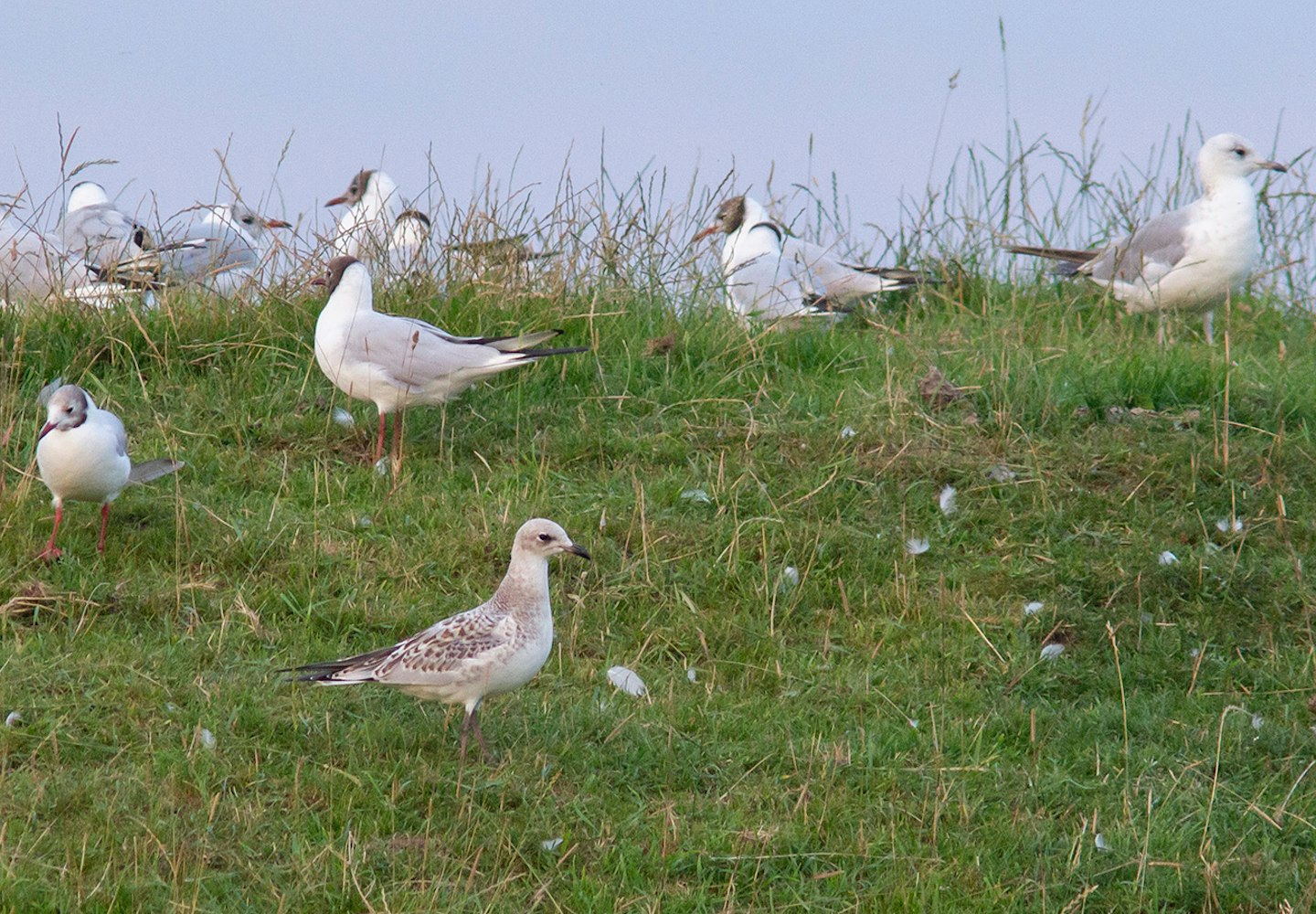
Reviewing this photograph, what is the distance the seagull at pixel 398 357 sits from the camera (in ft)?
23.3

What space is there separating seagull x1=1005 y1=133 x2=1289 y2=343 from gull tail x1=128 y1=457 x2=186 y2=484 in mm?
5757

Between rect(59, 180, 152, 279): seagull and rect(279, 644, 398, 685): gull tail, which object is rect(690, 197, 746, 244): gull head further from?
rect(279, 644, 398, 685): gull tail

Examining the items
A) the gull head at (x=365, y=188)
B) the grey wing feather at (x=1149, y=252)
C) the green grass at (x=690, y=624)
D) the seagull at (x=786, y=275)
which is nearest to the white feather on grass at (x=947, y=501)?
the green grass at (x=690, y=624)

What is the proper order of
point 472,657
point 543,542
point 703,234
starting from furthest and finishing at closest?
1. point 703,234
2. point 543,542
3. point 472,657

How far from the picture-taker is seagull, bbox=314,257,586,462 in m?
7.11

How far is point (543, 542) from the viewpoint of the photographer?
5.02 metres

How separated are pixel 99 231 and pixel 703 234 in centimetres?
434

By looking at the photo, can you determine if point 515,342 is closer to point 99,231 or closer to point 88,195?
point 99,231

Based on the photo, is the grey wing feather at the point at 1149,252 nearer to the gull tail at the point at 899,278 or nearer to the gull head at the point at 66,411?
the gull tail at the point at 899,278

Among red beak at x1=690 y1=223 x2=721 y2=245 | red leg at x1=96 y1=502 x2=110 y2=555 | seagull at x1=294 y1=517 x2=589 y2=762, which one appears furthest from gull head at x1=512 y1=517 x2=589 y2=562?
red beak at x1=690 y1=223 x2=721 y2=245

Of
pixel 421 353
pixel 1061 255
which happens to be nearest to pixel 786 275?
pixel 1061 255

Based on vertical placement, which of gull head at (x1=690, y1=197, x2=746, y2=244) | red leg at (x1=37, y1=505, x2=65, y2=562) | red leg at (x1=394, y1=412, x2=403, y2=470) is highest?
gull head at (x1=690, y1=197, x2=746, y2=244)

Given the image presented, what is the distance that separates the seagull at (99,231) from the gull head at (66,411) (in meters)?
2.35

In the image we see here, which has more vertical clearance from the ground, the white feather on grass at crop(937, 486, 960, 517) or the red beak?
the red beak
